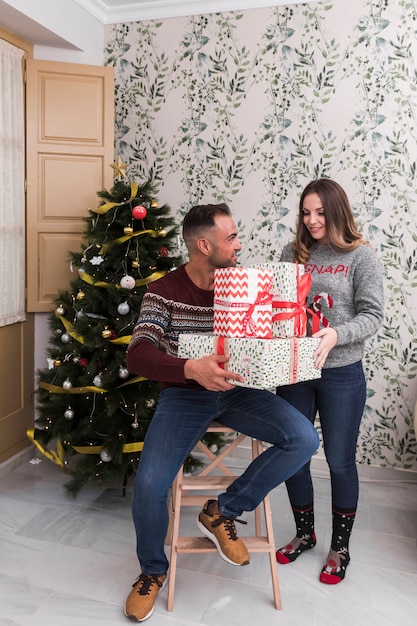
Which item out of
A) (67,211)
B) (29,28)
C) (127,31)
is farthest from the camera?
(127,31)

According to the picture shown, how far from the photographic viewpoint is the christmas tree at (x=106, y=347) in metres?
2.55

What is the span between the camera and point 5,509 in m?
2.59

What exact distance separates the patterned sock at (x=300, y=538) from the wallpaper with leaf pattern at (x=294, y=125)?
3.14 ft

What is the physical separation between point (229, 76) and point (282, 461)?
2.28 metres

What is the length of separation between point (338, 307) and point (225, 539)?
2.90 feet

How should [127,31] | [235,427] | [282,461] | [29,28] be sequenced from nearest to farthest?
[282,461] → [235,427] → [29,28] → [127,31]

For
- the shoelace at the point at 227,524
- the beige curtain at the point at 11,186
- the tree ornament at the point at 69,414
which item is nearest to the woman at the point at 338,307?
the shoelace at the point at 227,524

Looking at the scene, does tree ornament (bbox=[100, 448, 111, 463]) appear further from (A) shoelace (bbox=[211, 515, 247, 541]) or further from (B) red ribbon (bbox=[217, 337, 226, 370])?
(B) red ribbon (bbox=[217, 337, 226, 370])

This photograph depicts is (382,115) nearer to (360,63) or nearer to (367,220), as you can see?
(360,63)

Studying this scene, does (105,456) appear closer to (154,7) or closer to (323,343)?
(323,343)

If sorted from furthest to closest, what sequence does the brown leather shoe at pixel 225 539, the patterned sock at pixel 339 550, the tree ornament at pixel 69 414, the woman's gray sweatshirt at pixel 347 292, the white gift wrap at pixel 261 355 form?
the tree ornament at pixel 69 414
the patterned sock at pixel 339 550
the woman's gray sweatshirt at pixel 347 292
the brown leather shoe at pixel 225 539
the white gift wrap at pixel 261 355

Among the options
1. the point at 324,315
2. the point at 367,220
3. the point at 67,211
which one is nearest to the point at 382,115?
the point at 367,220

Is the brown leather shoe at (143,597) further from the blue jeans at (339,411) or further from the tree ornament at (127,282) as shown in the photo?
the tree ornament at (127,282)

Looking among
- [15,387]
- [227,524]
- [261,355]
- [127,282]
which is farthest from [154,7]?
[227,524]
